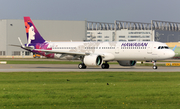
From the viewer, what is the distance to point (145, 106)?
13.8 m

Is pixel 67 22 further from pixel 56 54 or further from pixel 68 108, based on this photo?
pixel 68 108

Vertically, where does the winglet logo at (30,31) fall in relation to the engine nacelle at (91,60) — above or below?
above

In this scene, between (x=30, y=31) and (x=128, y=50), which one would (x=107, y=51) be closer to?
(x=128, y=50)

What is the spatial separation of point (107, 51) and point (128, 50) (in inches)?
139

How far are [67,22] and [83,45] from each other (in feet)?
261

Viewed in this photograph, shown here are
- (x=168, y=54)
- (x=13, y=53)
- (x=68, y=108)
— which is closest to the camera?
(x=68, y=108)

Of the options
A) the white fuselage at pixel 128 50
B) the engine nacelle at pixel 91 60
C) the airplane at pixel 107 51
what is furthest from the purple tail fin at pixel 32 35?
the engine nacelle at pixel 91 60

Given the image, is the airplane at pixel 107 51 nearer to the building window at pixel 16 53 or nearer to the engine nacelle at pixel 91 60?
the engine nacelle at pixel 91 60

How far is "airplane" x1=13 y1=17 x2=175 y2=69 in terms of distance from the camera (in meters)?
44.2

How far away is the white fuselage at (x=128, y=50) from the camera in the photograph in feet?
144

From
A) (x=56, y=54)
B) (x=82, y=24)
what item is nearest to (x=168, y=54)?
(x=56, y=54)

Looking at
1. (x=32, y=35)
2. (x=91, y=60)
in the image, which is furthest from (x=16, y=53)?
(x=91, y=60)

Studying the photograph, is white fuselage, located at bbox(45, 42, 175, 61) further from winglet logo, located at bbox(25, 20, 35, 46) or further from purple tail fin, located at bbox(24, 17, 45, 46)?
winglet logo, located at bbox(25, 20, 35, 46)

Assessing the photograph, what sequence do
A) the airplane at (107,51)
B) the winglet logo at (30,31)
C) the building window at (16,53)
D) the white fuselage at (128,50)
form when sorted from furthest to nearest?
the building window at (16,53), the winglet logo at (30,31), the airplane at (107,51), the white fuselage at (128,50)
